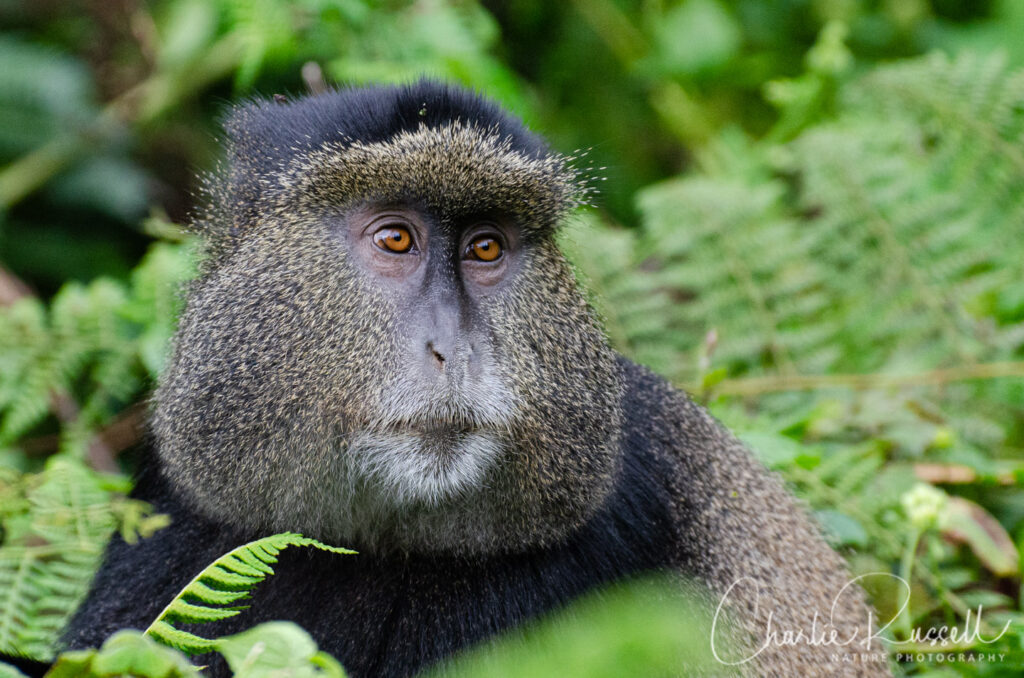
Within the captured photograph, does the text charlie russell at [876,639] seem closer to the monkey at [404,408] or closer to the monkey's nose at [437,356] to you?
the monkey at [404,408]

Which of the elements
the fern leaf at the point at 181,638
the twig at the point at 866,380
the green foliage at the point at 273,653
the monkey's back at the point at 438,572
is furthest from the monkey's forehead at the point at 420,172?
the twig at the point at 866,380

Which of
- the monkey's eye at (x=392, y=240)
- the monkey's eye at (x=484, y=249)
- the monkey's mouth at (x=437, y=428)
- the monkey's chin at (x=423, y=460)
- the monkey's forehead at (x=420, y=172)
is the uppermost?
the monkey's forehead at (x=420, y=172)

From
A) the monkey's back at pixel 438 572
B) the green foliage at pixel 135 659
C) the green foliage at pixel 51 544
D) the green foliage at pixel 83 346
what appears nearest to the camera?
the green foliage at pixel 135 659

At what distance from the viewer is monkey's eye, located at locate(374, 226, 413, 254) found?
2727 millimetres

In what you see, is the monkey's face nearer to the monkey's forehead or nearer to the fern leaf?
the monkey's forehead

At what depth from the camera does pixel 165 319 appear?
446 centimetres

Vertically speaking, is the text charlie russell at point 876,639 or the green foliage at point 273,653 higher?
the text charlie russell at point 876,639

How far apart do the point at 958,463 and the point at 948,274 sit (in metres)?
1.31

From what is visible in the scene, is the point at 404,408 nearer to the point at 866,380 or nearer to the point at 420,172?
the point at 420,172

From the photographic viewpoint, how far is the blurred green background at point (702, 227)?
3.62m

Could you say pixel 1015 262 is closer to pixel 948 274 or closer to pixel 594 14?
pixel 948 274

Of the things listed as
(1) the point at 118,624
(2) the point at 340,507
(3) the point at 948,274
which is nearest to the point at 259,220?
(2) the point at 340,507

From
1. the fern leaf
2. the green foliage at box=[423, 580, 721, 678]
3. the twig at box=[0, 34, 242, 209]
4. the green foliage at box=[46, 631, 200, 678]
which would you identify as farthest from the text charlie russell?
the twig at box=[0, 34, 242, 209]

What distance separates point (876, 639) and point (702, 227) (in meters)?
2.43
